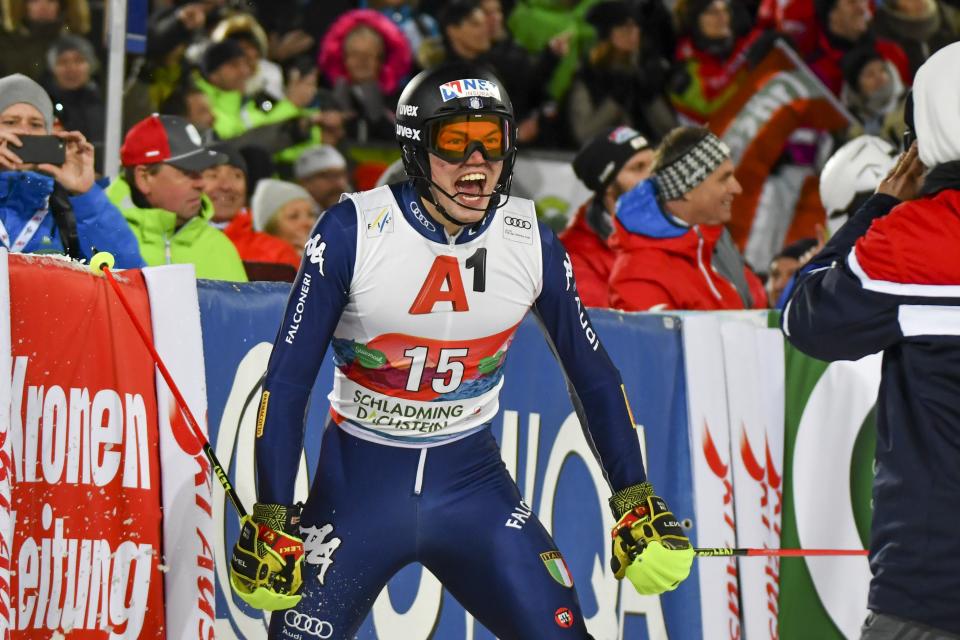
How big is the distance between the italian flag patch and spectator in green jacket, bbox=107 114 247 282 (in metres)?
3.00

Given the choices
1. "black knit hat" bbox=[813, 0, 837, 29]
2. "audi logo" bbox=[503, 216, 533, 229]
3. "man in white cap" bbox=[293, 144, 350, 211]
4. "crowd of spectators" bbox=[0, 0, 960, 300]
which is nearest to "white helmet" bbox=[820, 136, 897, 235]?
"crowd of spectators" bbox=[0, 0, 960, 300]

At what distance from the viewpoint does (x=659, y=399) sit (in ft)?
22.5

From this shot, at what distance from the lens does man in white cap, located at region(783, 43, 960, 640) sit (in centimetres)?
402

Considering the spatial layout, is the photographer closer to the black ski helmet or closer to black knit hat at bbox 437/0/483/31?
the black ski helmet

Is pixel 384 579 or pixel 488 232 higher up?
pixel 488 232

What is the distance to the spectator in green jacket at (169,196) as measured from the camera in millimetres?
7184

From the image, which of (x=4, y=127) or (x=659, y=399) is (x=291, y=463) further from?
(x=659, y=399)

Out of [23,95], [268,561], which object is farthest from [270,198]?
[268,561]

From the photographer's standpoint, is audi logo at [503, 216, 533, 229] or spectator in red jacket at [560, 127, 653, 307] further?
spectator in red jacket at [560, 127, 653, 307]

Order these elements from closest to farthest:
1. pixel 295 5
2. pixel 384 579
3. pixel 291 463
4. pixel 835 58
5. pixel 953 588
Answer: pixel 953 588 < pixel 291 463 < pixel 384 579 < pixel 295 5 < pixel 835 58

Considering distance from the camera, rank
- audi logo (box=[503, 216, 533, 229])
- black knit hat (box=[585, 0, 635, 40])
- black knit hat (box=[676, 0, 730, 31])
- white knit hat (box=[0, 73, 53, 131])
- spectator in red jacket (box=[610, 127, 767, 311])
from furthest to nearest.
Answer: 1. black knit hat (box=[676, 0, 730, 31])
2. black knit hat (box=[585, 0, 635, 40])
3. spectator in red jacket (box=[610, 127, 767, 311])
4. white knit hat (box=[0, 73, 53, 131])
5. audi logo (box=[503, 216, 533, 229])

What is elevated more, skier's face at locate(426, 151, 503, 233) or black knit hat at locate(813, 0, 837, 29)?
skier's face at locate(426, 151, 503, 233)

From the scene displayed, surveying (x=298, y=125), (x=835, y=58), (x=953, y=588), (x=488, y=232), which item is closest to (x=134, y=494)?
(x=488, y=232)

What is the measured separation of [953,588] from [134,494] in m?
2.51
